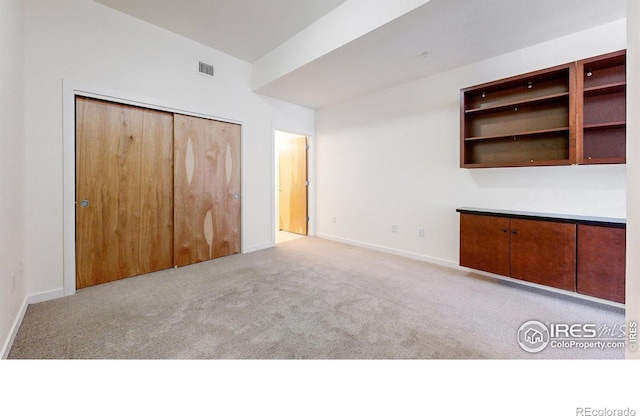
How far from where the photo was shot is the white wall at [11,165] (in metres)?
1.55

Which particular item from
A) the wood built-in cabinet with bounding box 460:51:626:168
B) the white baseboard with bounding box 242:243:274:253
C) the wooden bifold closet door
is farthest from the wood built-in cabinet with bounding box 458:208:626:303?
the wooden bifold closet door

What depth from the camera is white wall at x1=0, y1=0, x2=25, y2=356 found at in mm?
1550

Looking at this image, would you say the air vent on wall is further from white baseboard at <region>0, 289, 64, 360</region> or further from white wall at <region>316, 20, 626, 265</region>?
white baseboard at <region>0, 289, 64, 360</region>

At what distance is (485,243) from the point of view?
8.84ft

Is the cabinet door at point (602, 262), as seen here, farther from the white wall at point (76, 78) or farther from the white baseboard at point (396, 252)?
the white wall at point (76, 78)

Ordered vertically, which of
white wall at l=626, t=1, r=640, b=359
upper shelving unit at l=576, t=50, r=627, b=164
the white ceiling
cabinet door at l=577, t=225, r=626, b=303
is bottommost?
cabinet door at l=577, t=225, r=626, b=303

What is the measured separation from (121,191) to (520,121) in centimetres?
452

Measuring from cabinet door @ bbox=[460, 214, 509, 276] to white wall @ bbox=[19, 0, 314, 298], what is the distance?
11.5 feet

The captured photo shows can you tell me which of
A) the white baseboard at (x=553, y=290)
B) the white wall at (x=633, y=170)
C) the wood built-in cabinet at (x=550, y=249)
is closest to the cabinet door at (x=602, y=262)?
the wood built-in cabinet at (x=550, y=249)

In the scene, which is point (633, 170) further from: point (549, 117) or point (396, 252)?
point (396, 252)

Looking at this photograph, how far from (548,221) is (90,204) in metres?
4.54

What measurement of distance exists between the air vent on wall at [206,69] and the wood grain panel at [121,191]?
768 mm

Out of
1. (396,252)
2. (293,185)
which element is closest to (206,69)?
(293,185)
